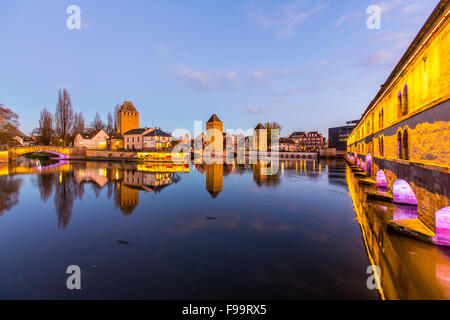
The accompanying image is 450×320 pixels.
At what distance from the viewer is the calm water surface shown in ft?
18.2

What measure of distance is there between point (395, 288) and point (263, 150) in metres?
91.9

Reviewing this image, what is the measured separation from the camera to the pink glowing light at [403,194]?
13.3 m

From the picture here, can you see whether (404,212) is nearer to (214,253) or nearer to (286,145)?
(214,253)

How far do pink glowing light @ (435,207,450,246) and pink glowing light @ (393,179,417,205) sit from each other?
252 inches

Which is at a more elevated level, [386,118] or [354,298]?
[386,118]

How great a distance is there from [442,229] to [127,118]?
87073 millimetres

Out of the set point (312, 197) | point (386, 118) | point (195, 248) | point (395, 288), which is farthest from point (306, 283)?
point (386, 118)

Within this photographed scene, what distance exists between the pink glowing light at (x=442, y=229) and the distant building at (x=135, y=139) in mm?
72735

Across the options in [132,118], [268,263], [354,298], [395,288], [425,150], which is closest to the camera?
[354,298]

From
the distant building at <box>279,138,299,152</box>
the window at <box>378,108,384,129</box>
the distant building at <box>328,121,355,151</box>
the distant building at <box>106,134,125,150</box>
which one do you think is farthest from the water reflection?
the distant building at <box>279,138,299,152</box>

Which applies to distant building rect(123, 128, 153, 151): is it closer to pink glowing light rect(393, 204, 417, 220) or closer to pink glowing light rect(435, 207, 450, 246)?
pink glowing light rect(393, 204, 417, 220)

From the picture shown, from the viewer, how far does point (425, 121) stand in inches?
389
